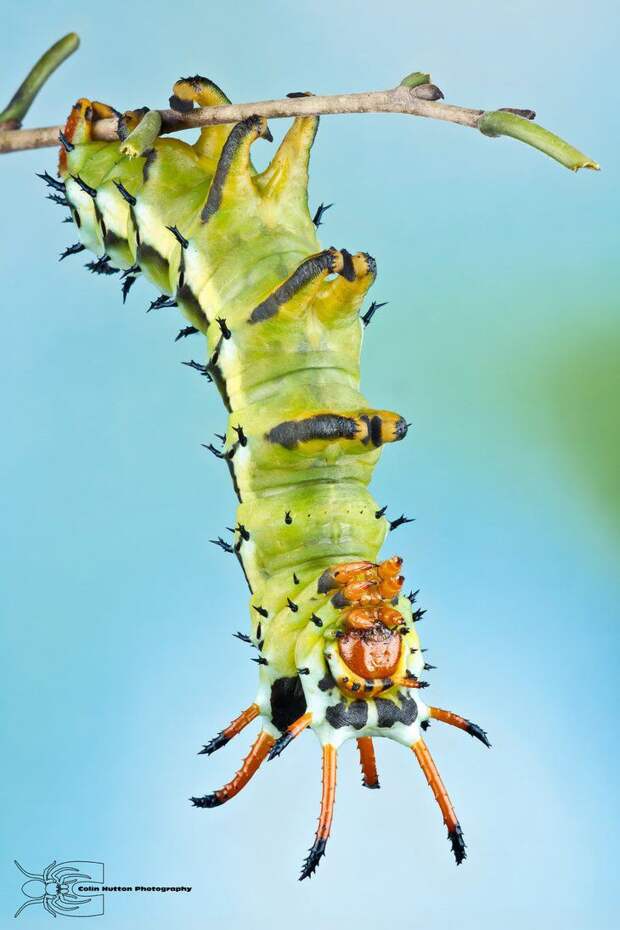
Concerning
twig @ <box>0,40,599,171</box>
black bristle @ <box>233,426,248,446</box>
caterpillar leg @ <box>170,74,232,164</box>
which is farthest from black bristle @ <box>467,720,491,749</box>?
caterpillar leg @ <box>170,74,232,164</box>

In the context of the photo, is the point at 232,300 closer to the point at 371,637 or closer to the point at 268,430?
the point at 268,430

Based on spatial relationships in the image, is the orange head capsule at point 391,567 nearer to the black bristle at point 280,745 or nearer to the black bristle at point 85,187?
the black bristle at point 280,745

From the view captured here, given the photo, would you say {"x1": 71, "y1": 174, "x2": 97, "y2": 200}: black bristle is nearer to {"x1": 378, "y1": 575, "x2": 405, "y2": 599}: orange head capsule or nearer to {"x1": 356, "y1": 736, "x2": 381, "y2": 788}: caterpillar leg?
{"x1": 378, "y1": 575, "x2": 405, "y2": 599}: orange head capsule

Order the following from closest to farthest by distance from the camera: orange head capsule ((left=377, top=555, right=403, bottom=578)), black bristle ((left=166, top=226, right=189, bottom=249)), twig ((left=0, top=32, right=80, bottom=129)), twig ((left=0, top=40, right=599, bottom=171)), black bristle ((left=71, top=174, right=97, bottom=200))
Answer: twig ((left=0, top=40, right=599, bottom=171))
orange head capsule ((left=377, top=555, right=403, bottom=578))
twig ((left=0, top=32, right=80, bottom=129))
black bristle ((left=166, top=226, right=189, bottom=249))
black bristle ((left=71, top=174, right=97, bottom=200))

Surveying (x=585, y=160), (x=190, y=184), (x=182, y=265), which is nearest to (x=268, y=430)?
(x=182, y=265)

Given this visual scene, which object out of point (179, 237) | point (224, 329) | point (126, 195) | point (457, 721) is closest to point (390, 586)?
point (457, 721)

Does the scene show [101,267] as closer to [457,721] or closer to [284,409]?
[284,409]
